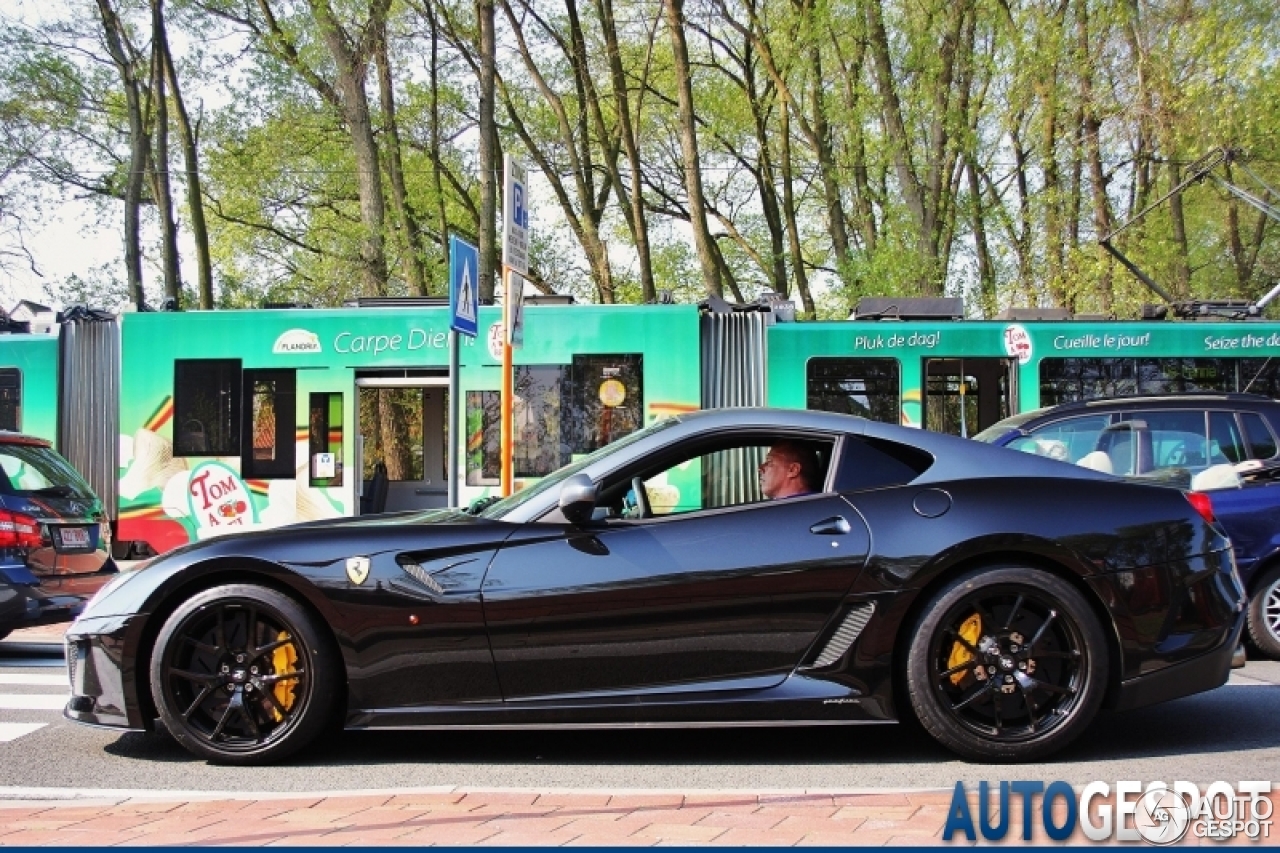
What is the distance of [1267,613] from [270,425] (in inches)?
423

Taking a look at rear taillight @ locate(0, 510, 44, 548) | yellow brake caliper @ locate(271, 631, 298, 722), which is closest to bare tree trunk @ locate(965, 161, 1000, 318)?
rear taillight @ locate(0, 510, 44, 548)

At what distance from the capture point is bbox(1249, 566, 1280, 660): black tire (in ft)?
23.6

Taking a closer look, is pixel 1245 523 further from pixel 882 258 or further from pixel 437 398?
pixel 882 258

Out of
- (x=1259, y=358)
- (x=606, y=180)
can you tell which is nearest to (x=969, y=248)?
(x=606, y=180)

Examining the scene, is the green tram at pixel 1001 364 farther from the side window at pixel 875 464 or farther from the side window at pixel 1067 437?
the side window at pixel 875 464

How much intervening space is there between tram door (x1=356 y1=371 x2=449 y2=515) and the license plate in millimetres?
5926

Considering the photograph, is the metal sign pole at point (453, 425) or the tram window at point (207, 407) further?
the tram window at point (207, 407)

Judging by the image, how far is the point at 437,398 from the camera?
14.6 metres

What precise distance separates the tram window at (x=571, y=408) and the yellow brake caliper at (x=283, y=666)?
8.98 m

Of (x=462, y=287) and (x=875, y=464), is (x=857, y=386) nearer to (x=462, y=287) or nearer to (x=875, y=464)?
(x=462, y=287)

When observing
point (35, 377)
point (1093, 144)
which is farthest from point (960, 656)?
point (1093, 144)

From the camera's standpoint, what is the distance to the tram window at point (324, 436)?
44.8 ft

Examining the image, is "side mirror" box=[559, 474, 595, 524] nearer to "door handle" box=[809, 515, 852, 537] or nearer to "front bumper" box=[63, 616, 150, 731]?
"door handle" box=[809, 515, 852, 537]

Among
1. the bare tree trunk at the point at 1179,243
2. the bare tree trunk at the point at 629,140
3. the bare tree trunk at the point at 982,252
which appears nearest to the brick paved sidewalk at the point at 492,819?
the bare tree trunk at the point at 629,140
